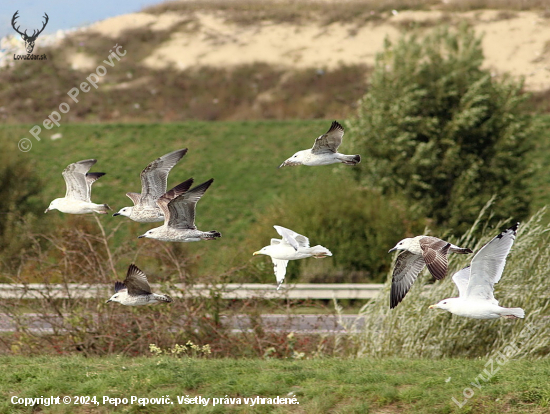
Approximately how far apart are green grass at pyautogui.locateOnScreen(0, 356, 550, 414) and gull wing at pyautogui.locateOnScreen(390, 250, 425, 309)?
162 cm

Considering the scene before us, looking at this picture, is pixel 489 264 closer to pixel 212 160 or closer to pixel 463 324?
pixel 463 324

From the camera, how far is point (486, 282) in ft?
20.0

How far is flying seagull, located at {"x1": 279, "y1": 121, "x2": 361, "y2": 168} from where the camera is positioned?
19.4ft

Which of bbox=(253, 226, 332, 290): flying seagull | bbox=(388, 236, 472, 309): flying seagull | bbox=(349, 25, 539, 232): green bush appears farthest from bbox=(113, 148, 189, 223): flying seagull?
bbox=(349, 25, 539, 232): green bush

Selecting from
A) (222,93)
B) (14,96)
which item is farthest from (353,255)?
(14,96)

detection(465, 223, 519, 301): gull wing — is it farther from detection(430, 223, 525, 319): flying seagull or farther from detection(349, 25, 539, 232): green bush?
detection(349, 25, 539, 232): green bush

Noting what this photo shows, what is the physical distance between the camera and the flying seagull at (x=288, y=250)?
5953 millimetres

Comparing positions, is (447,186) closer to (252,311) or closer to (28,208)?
(28,208)

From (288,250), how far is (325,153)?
36.6 inches

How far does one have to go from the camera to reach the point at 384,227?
69.1ft

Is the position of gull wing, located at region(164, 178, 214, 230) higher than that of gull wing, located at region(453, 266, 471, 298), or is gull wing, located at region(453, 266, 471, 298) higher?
gull wing, located at region(164, 178, 214, 230)

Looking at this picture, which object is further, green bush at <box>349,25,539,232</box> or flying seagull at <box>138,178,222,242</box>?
green bush at <box>349,25,539,232</box>

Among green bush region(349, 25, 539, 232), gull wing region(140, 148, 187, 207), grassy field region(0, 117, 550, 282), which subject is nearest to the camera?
gull wing region(140, 148, 187, 207)

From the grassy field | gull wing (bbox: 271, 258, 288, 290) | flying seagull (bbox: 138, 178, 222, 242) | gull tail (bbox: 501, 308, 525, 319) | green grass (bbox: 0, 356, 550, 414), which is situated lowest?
the grassy field
